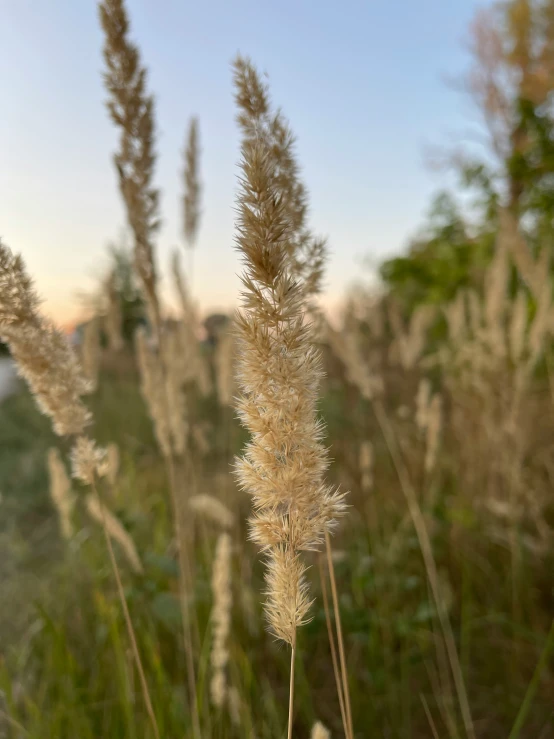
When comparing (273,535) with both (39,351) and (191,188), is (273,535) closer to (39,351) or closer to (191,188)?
(39,351)

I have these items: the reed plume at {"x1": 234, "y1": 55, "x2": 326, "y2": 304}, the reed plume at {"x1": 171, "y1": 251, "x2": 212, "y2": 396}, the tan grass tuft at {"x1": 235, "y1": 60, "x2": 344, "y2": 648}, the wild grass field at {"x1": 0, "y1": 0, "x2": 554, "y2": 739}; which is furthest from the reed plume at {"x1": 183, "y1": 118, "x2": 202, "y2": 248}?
the tan grass tuft at {"x1": 235, "y1": 60, "x2": 344, "y2": 648}

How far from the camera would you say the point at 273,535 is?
608mm

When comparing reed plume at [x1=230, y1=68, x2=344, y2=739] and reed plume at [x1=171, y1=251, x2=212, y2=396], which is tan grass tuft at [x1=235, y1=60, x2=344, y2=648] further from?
reed plume at [x1=171, y1=251, x2=212, y2=396]

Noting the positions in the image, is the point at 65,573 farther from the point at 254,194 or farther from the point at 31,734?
the point at 254,194

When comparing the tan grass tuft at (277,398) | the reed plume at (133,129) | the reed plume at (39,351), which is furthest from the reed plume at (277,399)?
the reed plume at (133,129)

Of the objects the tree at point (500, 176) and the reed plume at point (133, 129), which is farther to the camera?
the tree at point (500, 176)

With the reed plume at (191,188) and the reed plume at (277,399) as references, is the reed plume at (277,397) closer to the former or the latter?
the reed plume at (277,399)

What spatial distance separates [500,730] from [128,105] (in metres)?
2.16

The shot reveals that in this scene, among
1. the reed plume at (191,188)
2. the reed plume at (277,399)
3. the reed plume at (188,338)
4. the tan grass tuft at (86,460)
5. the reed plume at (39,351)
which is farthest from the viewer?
the reed plume at (188,338)

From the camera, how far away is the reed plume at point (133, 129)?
3.75ft

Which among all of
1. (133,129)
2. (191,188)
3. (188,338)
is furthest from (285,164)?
(188,338)

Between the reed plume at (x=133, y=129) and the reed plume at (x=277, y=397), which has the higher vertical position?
the reed plume at (x=133, y=129)

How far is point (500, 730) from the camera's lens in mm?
1809

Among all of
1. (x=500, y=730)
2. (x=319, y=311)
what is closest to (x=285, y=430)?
(x=319, y=311)
